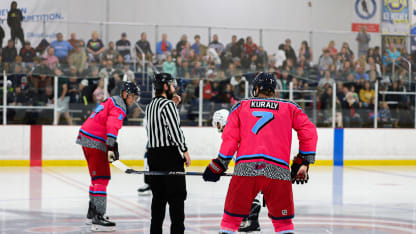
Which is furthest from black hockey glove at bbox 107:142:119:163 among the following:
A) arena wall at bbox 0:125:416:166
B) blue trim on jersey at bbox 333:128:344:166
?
blue trim on jersey at bbox 333:128:344:166

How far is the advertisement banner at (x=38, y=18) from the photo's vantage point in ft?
40.9

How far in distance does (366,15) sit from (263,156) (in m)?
16.6

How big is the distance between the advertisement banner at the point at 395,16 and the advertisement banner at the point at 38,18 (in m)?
9.98

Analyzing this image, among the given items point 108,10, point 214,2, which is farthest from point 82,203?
point 214,2

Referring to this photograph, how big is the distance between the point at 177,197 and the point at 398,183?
6746 millimetres

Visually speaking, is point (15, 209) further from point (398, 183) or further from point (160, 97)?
point (398, 183)

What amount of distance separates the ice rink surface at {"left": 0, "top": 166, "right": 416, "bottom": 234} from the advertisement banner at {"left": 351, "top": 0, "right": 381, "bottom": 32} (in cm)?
857

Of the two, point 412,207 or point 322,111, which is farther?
point 322,111

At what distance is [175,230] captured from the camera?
16.5ft

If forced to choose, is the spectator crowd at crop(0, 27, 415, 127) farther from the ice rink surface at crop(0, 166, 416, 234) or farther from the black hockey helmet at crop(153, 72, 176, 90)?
the black hockey helmet at crop(153, 72, 176, 90)

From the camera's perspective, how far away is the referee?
16.5ft

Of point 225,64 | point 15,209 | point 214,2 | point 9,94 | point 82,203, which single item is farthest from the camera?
point 214,2

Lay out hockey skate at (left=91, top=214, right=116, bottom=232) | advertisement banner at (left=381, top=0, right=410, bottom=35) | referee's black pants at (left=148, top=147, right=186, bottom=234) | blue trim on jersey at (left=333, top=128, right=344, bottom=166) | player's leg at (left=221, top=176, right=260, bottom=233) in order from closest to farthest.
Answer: player's leg at (left=221, top=176, right=260, bottom=233)
referee's black pants at (left=148, top=147, right=186, bottom=234)
hockey skate at (left=91, top=214, right=116, bottom=232)
blue trim on jersey at (left=333, top=128, right=344, bottom=166)
advertisement banner at (left=381, top=0, right=410, bottom=35)

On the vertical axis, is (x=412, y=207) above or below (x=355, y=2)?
below
